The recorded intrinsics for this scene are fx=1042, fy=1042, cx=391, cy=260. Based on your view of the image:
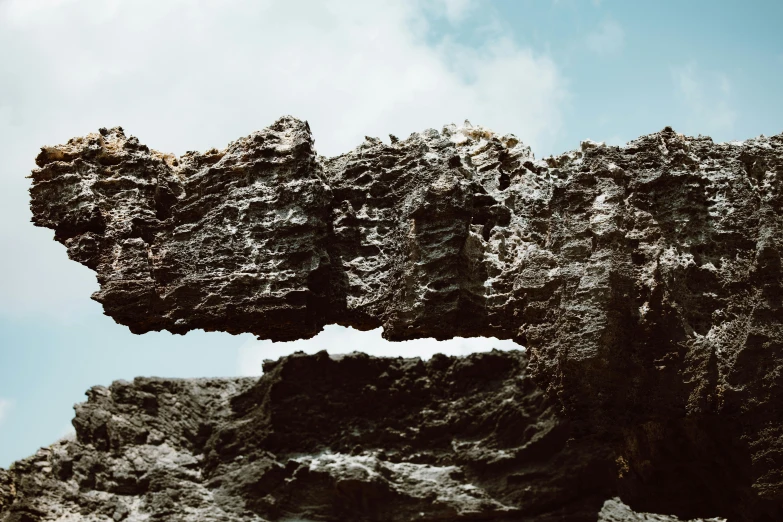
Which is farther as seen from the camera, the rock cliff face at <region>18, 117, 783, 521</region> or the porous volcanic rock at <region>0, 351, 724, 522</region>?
the porous volcanic rock at <region>0, 351, 724, 522</region>

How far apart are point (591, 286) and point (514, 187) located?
0.92 m

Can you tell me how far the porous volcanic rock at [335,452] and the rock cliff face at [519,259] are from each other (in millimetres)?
2203

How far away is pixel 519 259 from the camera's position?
6.02 m

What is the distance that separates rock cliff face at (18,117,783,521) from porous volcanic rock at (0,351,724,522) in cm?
220

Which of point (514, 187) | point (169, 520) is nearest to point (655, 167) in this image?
point (514, 187)

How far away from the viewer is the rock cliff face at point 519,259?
5559 millimetres

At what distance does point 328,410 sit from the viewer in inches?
325

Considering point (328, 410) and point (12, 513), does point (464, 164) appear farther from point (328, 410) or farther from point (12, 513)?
point (12, 513)

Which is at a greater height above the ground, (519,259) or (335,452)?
(519,259)

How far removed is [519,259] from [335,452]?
9.54ft

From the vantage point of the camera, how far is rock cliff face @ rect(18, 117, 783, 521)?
18.2 feet

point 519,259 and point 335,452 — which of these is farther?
point 335,452

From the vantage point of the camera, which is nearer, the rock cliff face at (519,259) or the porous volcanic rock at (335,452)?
the rock cliff face at (519,259)

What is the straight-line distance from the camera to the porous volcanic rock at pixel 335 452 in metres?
8.02
